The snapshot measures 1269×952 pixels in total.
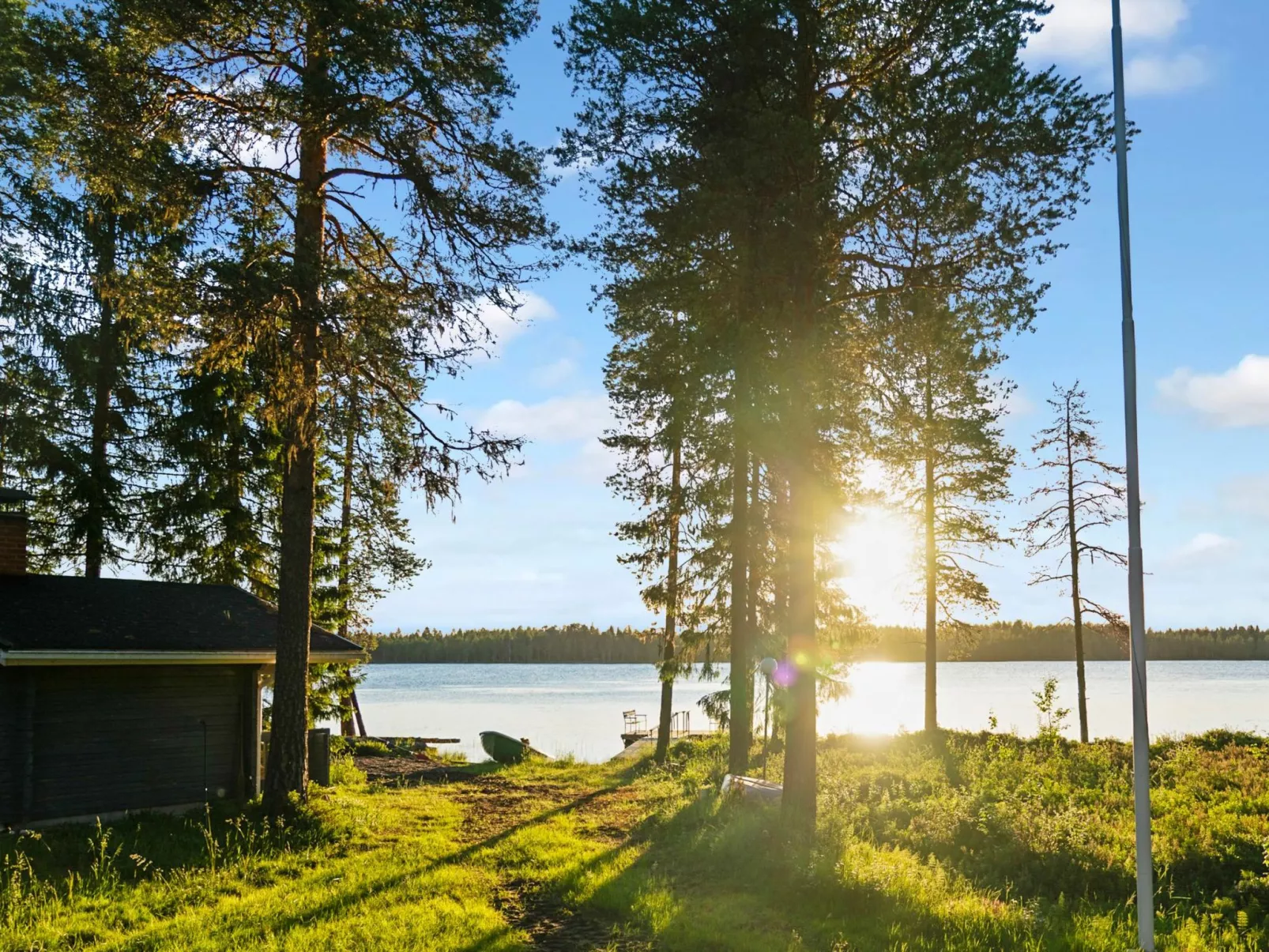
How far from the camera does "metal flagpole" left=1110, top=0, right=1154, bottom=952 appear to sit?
884 cm

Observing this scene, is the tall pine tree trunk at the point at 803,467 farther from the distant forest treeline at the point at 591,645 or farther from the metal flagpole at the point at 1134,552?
the distant forest treeline at the point at 591,645

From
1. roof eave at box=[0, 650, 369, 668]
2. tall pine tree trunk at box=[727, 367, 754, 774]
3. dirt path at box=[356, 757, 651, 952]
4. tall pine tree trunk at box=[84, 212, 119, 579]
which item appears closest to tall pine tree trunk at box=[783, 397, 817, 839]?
dirt path at box=[356, 757, 651, 952]

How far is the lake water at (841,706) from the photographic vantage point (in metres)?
35.7

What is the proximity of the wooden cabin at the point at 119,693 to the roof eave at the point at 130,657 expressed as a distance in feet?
0.06

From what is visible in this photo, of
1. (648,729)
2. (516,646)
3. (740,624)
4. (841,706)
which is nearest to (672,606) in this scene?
(740,624)

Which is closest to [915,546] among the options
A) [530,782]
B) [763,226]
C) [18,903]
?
[530,782]

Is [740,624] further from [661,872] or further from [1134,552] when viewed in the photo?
[1134,552]

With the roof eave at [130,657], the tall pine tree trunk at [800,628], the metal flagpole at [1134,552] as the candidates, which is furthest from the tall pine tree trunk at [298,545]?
the metal flagpole at [1134,552]

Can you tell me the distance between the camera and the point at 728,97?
13.0m

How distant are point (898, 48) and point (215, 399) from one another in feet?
57.2

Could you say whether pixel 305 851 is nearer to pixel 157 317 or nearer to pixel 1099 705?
pixel 157 317

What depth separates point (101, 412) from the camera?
22109 mm

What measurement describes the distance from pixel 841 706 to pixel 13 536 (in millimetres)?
43464

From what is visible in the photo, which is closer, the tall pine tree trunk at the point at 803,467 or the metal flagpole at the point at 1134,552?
the metal flagpole at the point at 1134,552
